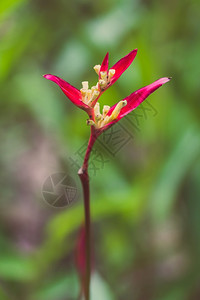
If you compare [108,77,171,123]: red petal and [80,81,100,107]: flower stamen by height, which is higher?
[80,81,100,107]: flower stamen

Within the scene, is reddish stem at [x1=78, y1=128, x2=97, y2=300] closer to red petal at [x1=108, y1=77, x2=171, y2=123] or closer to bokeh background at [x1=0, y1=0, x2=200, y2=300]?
red petal at [x1=108, y1=77, x2=171, y2=123]

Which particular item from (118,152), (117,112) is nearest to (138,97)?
(117,112)

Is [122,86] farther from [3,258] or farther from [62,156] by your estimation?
[3,258]

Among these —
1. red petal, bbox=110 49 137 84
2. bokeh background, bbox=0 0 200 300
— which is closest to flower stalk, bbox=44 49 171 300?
red petal, bbox=110 49 137 84

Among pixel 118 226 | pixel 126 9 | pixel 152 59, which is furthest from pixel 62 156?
pixel 126 9

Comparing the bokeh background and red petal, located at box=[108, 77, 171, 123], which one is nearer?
red petal, located at box=[108, 77, 171, 123]

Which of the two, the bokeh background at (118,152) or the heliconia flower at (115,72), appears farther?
the bokeh background at (118,152)

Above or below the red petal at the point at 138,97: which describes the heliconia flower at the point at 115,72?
above

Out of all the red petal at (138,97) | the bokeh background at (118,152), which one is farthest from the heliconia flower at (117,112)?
the bokeh background at (118,152)

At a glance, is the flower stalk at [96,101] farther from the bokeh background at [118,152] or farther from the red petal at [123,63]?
the bokeh background at [118,152]
